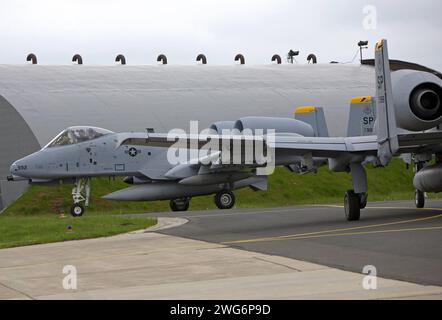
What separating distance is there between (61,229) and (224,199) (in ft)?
35.6

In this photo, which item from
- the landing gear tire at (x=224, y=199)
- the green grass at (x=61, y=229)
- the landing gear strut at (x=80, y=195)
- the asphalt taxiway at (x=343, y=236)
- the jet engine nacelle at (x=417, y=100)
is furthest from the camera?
the landing gear tire at (x=224, y=199)

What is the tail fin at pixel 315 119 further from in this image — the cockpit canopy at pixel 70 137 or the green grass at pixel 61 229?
the cockpit canopy at pixel 70 137

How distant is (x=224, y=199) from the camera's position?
29000 mm

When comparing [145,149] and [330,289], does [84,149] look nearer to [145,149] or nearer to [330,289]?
[145,149]

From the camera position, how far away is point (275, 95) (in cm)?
4384

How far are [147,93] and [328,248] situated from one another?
28.4m

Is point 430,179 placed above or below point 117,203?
above

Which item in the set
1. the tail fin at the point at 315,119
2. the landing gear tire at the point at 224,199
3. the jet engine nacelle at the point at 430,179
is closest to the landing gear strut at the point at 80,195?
the landing gear tire at the point at 224,199

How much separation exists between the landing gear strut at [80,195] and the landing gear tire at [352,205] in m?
11.1

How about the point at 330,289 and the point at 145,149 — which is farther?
the point at 145,149

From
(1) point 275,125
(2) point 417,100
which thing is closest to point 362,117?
(2) point 417,100

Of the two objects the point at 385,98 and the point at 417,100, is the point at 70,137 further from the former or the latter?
the point at 385,98

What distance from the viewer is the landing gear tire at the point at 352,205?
18.8 m
